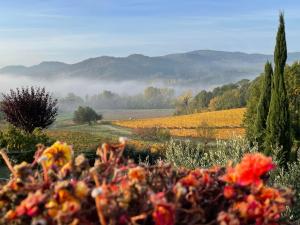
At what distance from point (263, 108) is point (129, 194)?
517 inches

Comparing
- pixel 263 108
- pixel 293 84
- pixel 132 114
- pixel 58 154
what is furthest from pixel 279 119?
pixel 132 114

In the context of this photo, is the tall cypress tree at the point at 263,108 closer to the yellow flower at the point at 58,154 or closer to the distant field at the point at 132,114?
the yellow flower at the point at 58,154

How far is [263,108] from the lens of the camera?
14227 millimetres

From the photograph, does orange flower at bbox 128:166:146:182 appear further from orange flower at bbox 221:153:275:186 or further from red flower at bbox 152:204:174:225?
orange flower at bbox 221:153:275:186

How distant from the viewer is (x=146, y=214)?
143 centimetres

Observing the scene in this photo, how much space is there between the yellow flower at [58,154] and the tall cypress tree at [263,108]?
12.7m

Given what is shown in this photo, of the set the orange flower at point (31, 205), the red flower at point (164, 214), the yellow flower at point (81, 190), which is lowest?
the red flower at point (164, 214)

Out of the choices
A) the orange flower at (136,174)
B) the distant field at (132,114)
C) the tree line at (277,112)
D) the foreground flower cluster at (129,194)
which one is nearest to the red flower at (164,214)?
the foreground flower cluster at (129,194)

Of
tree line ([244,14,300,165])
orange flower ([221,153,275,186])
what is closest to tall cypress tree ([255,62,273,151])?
tree line ([244,14,300,165])

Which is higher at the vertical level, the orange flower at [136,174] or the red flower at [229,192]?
the orange flower at [136,174]

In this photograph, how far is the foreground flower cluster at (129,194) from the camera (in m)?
1.42

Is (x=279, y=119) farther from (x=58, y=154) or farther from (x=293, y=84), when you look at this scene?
(x=293, y=84)

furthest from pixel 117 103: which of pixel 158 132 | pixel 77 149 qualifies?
pixel 77 149

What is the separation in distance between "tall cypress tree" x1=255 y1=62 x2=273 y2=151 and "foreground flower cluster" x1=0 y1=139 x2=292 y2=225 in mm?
12653
